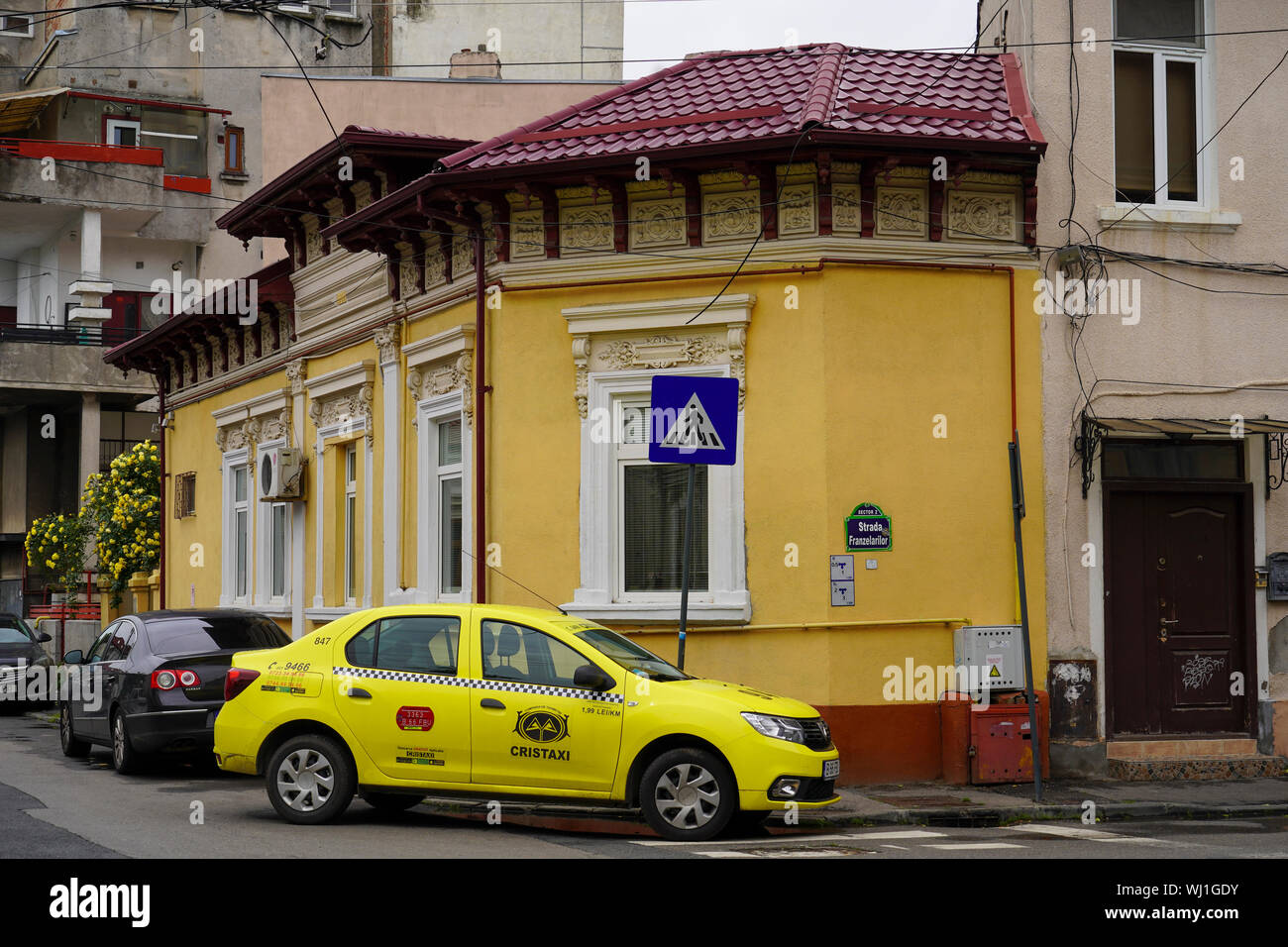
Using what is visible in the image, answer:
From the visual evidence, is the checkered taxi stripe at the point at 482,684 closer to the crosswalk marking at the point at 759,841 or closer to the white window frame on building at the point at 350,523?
the crosswalk marking at the point at 759,841

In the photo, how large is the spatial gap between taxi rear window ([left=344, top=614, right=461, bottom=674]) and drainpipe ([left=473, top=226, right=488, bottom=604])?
12.8ft

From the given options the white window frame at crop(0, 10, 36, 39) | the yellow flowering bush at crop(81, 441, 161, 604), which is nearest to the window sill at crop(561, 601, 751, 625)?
the yellow flowering bush at crop(81, 441, 161, 604)

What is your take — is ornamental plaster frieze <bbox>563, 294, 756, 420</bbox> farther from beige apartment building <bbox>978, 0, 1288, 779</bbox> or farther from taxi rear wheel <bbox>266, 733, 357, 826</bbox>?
taxi rear wheel <bbox>266, 733, 357, 826</bbox>

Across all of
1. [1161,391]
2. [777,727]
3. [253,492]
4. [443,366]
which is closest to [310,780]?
[777,727]

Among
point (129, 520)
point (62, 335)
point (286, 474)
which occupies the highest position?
point (62, 335)

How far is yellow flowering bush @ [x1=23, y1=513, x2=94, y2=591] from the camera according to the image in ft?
104

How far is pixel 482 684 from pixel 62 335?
33384 mm

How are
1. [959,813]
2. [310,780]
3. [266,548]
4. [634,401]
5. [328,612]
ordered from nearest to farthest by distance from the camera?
[310,780], [959,813], [634,401], [328,612], [266,548]

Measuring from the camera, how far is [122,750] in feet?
46.8

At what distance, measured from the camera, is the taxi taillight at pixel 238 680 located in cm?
1117

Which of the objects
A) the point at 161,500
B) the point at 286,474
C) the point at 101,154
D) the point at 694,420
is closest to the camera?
the point at 694,420

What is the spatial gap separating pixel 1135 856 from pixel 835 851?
1.86 meters

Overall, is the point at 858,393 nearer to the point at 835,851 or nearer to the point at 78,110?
the point at 835,851

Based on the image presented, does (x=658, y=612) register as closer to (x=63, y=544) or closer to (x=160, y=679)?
(x=160, y=679)
